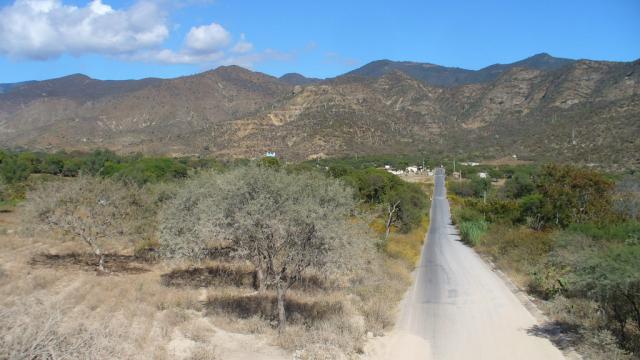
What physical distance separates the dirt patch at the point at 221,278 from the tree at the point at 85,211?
3.23 meters

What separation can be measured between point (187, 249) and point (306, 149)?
84.3m

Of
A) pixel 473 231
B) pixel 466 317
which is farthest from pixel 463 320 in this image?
pixel 473 231

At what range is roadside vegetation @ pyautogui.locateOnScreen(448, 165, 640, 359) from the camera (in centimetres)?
1353

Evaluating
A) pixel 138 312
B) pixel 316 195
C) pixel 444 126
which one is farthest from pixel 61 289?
pixel 444 126

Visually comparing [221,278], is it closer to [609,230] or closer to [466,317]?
[466,317]

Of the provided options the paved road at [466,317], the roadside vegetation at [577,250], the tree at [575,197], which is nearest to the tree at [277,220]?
the paved road at [466,317]

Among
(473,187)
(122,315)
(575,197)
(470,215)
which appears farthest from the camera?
(473,187)

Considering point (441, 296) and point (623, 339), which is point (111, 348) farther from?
point (441, 296)

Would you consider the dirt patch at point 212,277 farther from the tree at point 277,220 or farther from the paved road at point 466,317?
the paved road at point 466,317

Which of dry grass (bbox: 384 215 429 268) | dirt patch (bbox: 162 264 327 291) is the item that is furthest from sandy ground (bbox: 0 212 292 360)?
dry grass (bbox: 384 215 429 268)

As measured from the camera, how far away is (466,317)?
18.0 m

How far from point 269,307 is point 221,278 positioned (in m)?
5.37

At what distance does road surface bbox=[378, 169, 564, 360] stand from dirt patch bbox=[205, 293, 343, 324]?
2481 mm

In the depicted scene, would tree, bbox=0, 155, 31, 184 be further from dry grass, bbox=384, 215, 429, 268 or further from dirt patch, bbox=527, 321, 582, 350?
dirt patch, bbox=527, 321, 582, 350
